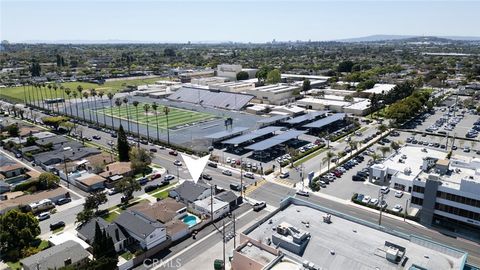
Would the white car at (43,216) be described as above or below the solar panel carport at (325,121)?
below

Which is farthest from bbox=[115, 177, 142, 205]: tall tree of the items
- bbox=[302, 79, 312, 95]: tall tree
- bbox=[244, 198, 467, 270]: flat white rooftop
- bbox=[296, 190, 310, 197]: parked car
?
bbox=[302, 79, 312, 95]: tall tree

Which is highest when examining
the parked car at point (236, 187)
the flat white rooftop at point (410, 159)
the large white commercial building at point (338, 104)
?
the large white commercial building at point (338, 104)

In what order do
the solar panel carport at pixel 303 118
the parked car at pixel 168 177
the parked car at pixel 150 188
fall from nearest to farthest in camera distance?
the parked car at pixel 150 188
the parked car at pixel 168 177
the solar panel carport at pixel 303 118

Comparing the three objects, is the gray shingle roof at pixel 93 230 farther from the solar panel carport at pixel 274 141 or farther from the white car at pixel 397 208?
the white car at pixel 397 208

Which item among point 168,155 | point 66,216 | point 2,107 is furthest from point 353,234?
point 2,107

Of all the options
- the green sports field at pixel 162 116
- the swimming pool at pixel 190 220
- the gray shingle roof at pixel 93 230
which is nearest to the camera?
the gray shingle roof at pixel 93 230

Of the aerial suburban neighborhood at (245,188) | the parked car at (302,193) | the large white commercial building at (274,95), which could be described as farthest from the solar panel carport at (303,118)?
the parked car at (302,193)

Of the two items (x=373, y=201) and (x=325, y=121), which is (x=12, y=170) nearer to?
(x=373, y=201)
